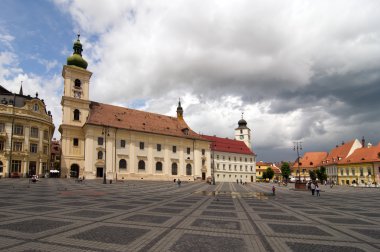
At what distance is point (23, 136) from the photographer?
50500 mm

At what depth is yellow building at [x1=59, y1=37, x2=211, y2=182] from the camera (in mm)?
54250

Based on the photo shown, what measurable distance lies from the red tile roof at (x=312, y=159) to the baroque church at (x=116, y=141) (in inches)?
2023

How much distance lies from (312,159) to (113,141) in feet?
259

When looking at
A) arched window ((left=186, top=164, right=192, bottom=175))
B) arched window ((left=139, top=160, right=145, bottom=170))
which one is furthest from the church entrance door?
arched window ((left=186, top=164, right=192, bottom=175))

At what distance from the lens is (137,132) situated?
60.9m

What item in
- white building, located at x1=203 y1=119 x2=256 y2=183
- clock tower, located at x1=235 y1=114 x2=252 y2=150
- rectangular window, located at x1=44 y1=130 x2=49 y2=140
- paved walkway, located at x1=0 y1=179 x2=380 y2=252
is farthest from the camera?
clock tower, located at x1=235 y1=114 x2=252 y2=150

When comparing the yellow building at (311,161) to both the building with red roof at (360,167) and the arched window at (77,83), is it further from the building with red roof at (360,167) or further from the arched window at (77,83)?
the arched window at (77,83)

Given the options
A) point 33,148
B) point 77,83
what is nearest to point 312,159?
point 77,83

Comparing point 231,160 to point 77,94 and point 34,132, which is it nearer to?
point 77,94

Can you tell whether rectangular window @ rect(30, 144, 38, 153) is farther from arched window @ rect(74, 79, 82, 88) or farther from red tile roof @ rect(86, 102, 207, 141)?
arched window @ rect(74, 79, 82, 88)

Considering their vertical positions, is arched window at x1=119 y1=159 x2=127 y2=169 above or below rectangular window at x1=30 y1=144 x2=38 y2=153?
below

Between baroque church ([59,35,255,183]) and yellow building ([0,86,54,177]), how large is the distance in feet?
13.7

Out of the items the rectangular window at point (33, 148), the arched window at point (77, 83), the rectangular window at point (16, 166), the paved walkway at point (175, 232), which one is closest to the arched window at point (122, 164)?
the rectangular window at point (33, 148)

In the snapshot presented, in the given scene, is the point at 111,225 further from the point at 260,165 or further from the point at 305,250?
the point at 260,165
